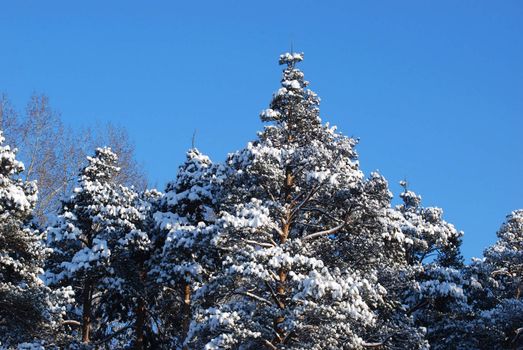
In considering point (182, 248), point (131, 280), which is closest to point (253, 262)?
point (182, 248)

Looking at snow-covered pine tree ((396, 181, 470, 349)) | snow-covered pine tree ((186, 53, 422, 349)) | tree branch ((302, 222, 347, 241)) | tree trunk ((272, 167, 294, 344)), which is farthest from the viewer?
snow-covered pine tree ((396, 181, 470, 349))

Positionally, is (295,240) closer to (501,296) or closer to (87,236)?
(87,236)

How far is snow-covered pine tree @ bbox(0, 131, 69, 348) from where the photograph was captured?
17.8 m

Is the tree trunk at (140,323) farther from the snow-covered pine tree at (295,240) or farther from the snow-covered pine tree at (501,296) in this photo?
the snow-covered pine tree at (501,296)

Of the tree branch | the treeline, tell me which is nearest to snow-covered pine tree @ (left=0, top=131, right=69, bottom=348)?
the treeline

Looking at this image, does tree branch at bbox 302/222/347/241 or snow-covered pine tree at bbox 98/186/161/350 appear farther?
snow-covered pine tree at bbox 98/186/161/350

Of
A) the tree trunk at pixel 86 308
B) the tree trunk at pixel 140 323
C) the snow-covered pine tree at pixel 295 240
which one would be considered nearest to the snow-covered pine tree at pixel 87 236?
the tree trunk at pixel 86 308

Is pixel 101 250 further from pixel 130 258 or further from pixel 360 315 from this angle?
pixel 360 315

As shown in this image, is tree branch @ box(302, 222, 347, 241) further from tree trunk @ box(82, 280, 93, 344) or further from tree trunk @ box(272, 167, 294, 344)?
tree trunk @ box(82, 280, 93, 344)

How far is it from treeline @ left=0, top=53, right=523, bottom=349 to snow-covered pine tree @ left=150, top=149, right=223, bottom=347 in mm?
61

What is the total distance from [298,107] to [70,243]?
9.43m

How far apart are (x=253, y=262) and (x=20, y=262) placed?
6792mm

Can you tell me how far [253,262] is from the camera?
17406 mm

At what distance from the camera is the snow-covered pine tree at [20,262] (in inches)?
702
